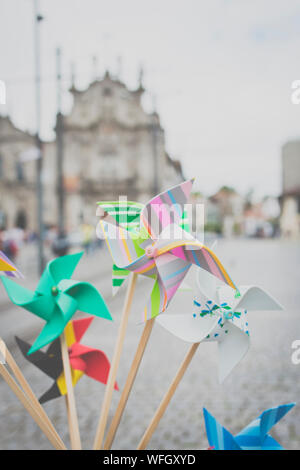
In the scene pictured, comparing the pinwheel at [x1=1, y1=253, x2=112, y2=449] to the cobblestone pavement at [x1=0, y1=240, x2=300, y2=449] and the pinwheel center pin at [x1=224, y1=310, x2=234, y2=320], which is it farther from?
the cobblestone pavement at [x1=0, y1=240, x2=300, y2=449]

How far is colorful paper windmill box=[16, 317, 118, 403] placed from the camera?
86cm

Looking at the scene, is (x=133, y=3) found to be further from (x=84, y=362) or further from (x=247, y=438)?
(x=247, y=438)

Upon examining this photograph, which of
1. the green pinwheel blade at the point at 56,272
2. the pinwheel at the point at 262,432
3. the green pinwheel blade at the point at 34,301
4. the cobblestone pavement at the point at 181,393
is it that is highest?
the green pinwheel blade at the point at 56,272

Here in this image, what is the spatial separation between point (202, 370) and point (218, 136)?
1.40 metres

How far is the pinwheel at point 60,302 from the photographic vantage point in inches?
29.5

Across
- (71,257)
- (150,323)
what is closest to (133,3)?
(71,257)

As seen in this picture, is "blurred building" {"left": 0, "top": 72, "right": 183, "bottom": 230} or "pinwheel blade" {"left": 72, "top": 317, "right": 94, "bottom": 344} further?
"blurred building" {"left": 0, "top": 72, "right": 183, "bottom": 230}

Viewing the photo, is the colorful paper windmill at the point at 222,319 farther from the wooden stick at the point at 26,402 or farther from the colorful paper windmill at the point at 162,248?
the wooden stick at the point at 26,402

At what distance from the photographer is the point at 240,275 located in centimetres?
470

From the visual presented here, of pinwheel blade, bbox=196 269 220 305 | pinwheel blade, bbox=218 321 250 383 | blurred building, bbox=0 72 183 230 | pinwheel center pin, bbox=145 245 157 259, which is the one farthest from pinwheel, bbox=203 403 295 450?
blurred building, bbox=0 72 183 230

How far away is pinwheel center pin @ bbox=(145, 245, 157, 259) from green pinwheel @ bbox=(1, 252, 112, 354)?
15 centimetres

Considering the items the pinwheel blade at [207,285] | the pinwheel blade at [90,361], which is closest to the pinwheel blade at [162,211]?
the pinwheel blade at [207,285]

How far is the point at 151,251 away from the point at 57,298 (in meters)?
0.21
